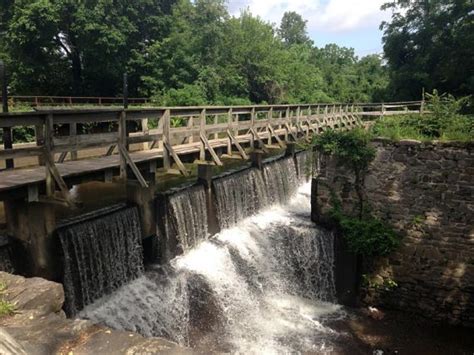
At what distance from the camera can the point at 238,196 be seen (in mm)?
12555

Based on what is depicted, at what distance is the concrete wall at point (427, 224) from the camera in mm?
9281

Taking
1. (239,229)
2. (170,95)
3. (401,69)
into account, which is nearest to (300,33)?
(401,69)

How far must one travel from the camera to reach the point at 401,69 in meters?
31.5

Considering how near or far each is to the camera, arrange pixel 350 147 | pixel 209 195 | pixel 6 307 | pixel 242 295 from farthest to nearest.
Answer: pixel 209 195
pixel 350 147
pixel 242 295
pixel 6 307

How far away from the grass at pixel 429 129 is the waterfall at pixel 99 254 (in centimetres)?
626

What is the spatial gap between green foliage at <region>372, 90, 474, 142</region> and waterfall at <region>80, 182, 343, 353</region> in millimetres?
3053

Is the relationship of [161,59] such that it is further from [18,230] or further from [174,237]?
[18,230]

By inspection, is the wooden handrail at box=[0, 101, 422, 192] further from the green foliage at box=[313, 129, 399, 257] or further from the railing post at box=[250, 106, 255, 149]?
the green foliage at box=[313, 129, 399, 257]

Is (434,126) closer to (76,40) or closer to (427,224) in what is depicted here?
(427,224)

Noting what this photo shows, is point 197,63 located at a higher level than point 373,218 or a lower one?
higher

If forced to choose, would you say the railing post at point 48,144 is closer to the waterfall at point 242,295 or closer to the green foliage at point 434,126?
the waterfall at point 242,295

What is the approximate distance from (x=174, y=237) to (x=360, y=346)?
4719 mm

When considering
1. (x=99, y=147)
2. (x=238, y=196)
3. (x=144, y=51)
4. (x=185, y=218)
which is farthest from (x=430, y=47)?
(x=99, y=147)

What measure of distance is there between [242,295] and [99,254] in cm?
333
